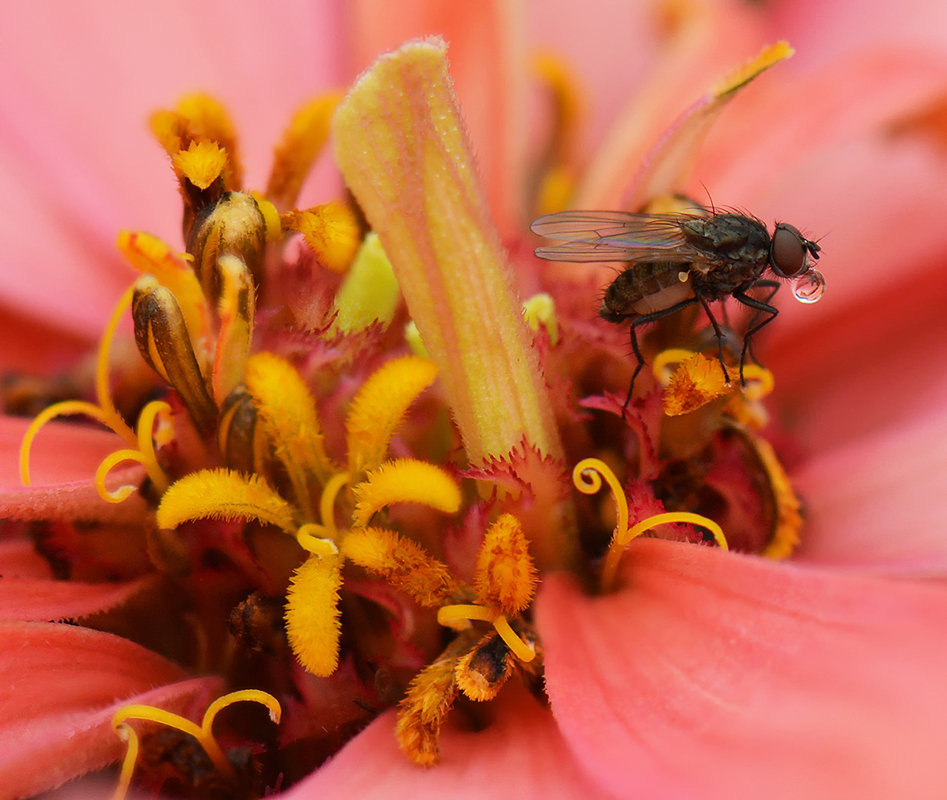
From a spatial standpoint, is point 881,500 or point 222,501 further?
point 881,500

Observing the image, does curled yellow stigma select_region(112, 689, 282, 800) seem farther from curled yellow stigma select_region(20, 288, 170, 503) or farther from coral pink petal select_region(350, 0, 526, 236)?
coral pink petal select_region(350, 0, 526, 236)

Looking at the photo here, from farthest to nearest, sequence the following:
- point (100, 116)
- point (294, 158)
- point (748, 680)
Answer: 1. point (100, 116)
2. point (294, 158)
3. point (748, 680)

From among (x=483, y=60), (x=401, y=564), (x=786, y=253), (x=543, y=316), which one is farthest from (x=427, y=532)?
(x=483, y=60)

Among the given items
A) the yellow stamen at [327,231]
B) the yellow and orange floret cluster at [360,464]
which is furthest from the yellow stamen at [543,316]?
the yellow stamen at [327,231]

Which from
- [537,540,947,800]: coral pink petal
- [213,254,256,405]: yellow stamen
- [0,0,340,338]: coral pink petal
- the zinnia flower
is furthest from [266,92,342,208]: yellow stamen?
[537,540,947,800]: coral pink petal

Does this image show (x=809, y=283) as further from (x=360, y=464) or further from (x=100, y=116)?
(x=100, y=116)

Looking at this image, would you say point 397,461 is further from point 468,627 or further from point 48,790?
point 48,790

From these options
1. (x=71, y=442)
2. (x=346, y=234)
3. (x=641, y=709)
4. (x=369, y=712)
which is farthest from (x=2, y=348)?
(x=641, y=709)
